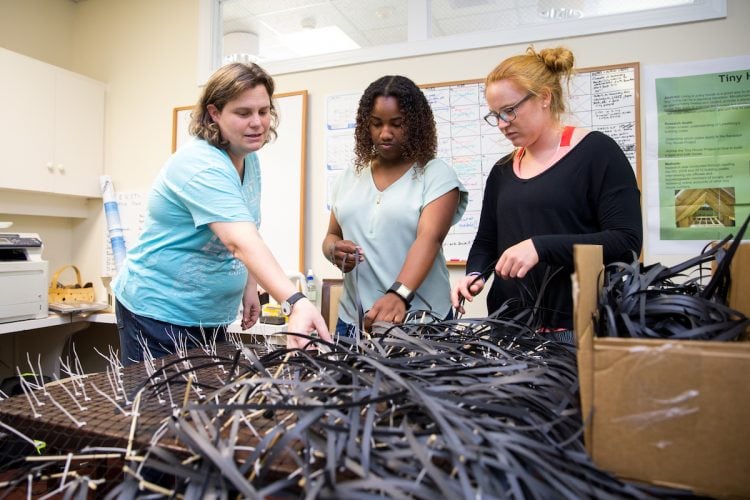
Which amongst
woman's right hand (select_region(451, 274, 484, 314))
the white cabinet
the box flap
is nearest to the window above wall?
the white cabinet

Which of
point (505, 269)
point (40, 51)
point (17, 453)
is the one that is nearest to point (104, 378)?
point (17, 453)

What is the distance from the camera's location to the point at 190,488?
33cm

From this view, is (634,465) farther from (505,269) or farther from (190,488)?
(505,269)

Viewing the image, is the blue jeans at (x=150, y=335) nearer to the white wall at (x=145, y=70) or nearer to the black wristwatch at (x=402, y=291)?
the black wristwatch at (x=402, y=291)

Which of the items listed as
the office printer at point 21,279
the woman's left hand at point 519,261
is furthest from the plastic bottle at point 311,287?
the woman's left hand at point 519,261

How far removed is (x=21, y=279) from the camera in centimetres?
218

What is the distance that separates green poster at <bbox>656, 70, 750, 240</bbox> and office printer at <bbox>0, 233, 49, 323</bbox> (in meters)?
A: 2.74

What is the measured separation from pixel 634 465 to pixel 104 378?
67 centimetres

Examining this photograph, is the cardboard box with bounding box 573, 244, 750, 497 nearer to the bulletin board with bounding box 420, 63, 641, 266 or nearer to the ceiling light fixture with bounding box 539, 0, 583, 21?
the bulletin board with bounding box 420, 63, 641, 266

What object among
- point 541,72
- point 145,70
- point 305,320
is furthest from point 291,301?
point 145,70

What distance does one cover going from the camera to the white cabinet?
238cm

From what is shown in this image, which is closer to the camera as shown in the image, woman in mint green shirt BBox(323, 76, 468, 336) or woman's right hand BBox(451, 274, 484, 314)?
woman's right hand BBox(451, 274, 484, 314)

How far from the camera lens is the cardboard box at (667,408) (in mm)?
329

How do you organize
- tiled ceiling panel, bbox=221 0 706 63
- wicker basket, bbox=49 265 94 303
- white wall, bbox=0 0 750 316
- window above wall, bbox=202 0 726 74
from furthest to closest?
wicker basket, bbox=49 265 94 303
white wall, bbox=0 0 750 316
tiled ceiling panel, bbox=221 0 706 63
window above wall, bbox=202 0 726 74
